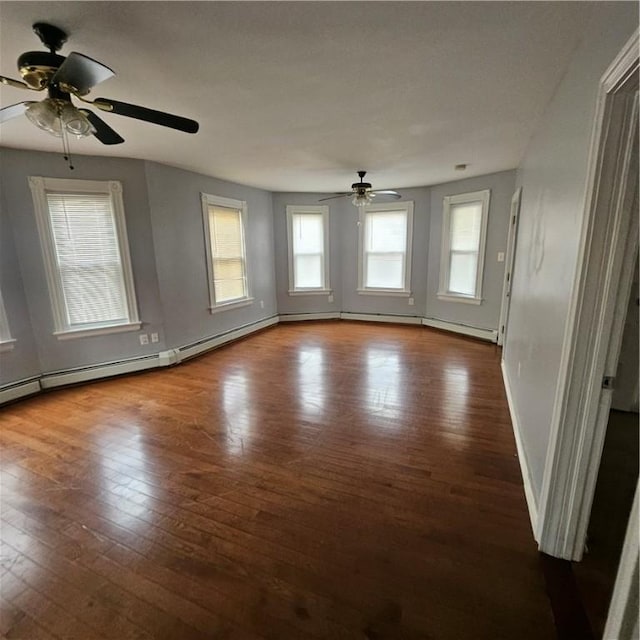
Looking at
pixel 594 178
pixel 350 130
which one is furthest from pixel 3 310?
pixel 594 178

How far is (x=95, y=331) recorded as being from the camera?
3.65m

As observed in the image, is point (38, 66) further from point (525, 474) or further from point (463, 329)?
point (463, 329)

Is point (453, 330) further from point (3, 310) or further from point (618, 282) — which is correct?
point (3, 310)

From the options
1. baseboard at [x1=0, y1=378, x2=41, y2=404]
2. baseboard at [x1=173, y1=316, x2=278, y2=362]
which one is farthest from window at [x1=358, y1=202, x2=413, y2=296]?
baseboard at [x1=0, y1=378, x2=41, y2=404]

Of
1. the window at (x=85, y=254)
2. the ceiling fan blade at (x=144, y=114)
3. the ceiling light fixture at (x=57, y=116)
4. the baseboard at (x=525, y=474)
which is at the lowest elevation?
the baseboard at (x=525, y=474)

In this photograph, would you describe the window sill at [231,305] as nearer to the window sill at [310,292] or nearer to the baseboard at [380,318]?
the window sill at [310,292]

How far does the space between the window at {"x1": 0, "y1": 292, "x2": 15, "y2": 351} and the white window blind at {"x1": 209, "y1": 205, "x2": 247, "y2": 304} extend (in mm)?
2246

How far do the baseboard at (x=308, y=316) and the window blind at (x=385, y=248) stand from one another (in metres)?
0.97

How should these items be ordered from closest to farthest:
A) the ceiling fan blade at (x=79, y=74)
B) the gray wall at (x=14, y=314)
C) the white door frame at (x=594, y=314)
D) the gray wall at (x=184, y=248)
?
the white door frame at (x=594, y=314), the ceiling fan blade at (x=79, y=74), the gray wall at (x=14, y=314), the gray wall at (x=184, y=248)

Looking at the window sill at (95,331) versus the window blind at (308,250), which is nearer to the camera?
the window sill at (95,331)

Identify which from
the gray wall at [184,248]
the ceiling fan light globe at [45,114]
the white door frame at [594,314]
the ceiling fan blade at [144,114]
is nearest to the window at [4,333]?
the gray wall at [184,248]

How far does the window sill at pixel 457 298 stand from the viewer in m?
4.95

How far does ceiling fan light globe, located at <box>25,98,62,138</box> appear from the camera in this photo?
1.48 m

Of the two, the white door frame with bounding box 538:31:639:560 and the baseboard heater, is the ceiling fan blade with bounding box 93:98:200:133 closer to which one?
the white door frame with bounding box 538:31:639:560
